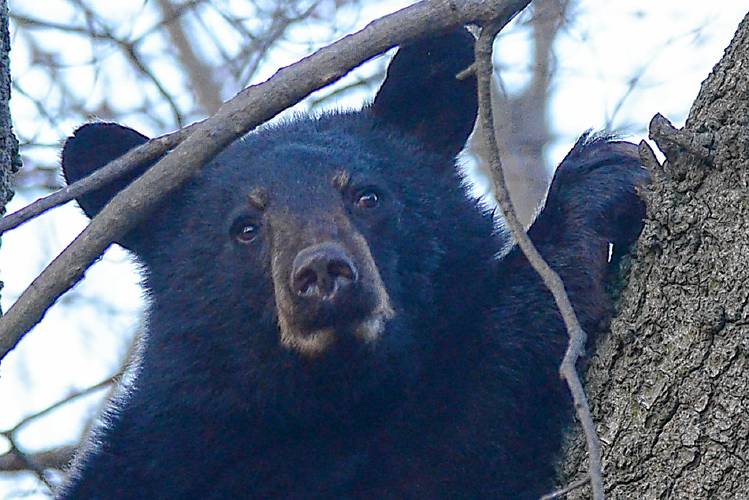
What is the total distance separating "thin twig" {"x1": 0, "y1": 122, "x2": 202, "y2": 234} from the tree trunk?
3.45ft

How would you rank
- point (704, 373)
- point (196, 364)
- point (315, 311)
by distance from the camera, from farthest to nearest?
1. point (196, 364)
2. point (315, 311)
3. point (704, 373)

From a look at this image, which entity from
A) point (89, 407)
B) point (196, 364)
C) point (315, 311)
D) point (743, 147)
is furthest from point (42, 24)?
point (743, 147)

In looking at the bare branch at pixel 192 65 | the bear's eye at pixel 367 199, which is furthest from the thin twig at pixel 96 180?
the bare branch at pixel 192 65

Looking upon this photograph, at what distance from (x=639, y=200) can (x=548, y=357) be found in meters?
0.52

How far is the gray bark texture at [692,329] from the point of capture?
8.87ft

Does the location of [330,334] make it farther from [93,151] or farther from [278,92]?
[93,151]

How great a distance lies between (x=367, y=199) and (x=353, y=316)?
590mm

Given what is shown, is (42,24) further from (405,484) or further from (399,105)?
(405,484)

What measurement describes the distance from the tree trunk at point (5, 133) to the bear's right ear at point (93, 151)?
178 mm

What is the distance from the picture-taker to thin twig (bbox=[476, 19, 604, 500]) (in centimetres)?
221

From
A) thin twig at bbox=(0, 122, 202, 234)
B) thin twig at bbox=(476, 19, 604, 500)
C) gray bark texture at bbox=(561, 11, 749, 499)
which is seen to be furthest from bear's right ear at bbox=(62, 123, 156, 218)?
gray bark texture at bbox=(561, 11, 749, 499)

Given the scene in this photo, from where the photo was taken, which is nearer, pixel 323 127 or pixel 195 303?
pixel 195 303

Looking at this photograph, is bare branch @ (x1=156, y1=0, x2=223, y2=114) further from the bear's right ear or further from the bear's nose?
the bear's nose

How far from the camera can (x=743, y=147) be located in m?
2.80
